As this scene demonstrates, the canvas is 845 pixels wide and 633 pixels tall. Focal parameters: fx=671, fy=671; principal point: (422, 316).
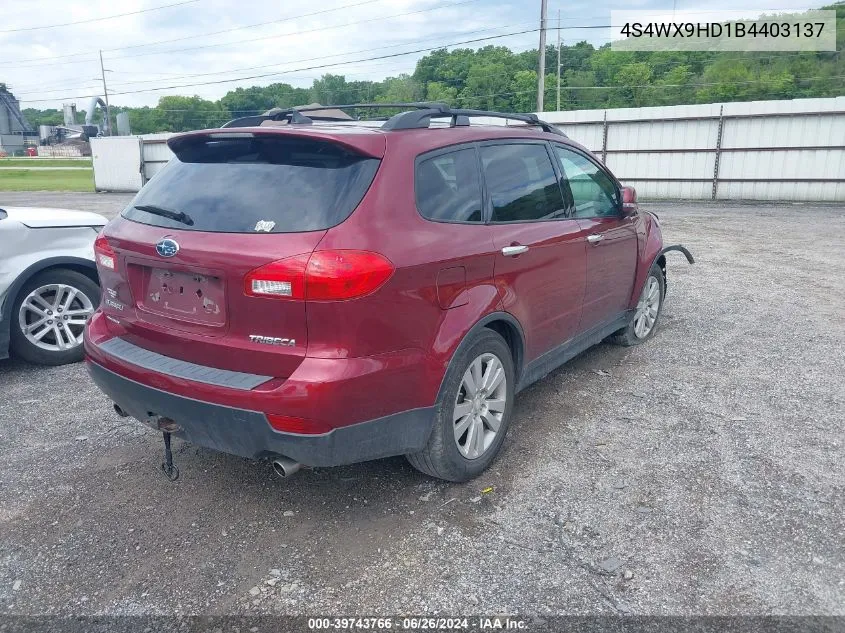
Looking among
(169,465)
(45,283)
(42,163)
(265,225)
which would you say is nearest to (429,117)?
(265,225)

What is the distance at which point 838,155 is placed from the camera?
1644 cm

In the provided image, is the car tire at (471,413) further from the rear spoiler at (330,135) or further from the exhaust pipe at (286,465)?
the rear spoiler at (330,135)

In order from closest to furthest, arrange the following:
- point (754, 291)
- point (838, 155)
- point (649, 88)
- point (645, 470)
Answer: point (645, 470), point (754, 291), point (838, 155), point (649, 88)

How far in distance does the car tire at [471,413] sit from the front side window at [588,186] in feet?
4.34

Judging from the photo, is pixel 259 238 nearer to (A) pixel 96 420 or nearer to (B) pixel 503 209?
(B) pixel 503 209

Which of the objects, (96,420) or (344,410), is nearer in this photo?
(344,410)

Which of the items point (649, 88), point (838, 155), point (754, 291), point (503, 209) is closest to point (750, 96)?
point (649, 88)

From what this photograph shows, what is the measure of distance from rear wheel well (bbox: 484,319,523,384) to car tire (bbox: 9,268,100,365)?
3459 millimetres

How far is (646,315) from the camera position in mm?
5629

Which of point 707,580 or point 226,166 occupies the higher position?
point 226,166

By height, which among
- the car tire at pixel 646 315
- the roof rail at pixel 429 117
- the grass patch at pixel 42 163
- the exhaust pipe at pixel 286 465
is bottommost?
the grass patch at pixel 42 163

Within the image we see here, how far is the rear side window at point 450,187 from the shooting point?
3.02 meters

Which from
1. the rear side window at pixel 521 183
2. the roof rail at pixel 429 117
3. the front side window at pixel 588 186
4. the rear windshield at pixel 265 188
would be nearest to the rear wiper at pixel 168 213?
the rear windshield at pixel 265 188

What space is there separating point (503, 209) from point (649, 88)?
65.7 metres
